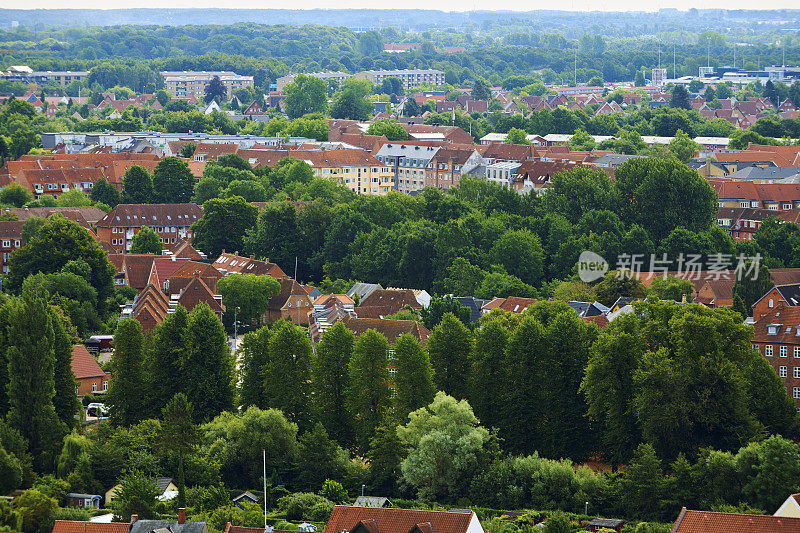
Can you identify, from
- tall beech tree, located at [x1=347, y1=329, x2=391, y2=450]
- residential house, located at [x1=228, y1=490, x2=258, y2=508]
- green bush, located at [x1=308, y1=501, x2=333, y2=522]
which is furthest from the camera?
tall beech tree, located at [x1=347, y1=329, x2=391, y2=450]

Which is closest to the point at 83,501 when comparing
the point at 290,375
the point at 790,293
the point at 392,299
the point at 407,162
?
the point at 290,375

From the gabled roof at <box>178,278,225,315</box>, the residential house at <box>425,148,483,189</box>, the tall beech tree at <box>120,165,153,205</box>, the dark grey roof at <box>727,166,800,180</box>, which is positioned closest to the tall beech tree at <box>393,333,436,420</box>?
the gabled roof at <box>178,278,225,315</box>

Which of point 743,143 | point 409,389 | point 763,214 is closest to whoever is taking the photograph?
point 409,389

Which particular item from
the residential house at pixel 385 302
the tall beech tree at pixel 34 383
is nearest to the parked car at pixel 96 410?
the tall beech tree at pixel 34 383

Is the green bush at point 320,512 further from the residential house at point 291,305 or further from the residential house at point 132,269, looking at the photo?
the residential house at point 132,269

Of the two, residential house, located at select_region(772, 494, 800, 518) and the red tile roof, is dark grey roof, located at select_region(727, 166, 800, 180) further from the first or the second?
the red tile roof

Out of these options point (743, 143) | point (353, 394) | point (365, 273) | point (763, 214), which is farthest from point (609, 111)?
point (353, 394)

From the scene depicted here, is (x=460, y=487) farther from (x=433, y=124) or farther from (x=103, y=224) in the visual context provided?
(x=433, y=124)
